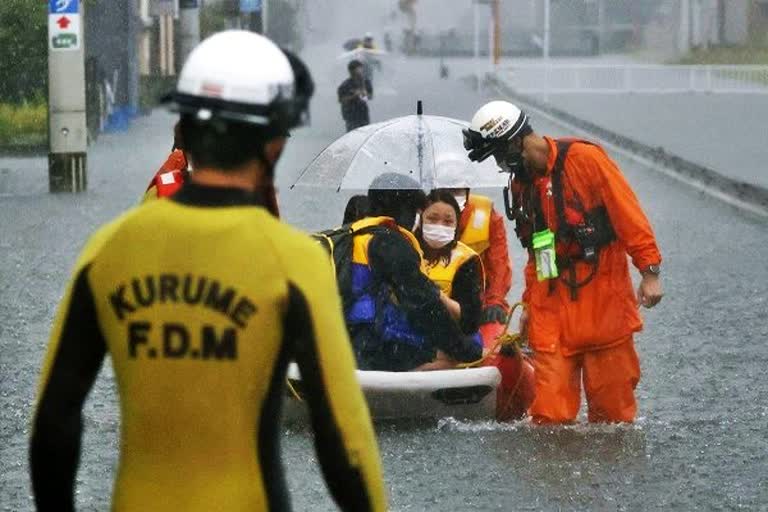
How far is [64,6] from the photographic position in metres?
25.6

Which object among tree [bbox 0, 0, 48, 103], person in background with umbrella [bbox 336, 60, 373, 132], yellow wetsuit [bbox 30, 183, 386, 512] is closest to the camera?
yellow wetsuit [bbox 30, 183, 386, 512]

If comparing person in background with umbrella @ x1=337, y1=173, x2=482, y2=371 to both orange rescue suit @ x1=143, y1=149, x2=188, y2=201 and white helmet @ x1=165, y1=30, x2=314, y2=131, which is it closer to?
orange rescue suit @ x1=143, y1=149, x2=188, y2=201

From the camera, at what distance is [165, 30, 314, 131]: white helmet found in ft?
12.0

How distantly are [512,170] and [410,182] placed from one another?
168cm

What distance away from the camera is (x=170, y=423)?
368 cm

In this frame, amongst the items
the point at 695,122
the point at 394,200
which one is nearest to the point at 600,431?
the point at 394,200

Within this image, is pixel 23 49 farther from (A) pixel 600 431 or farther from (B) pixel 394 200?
(A) pixel 600 431

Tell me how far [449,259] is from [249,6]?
1314 inches

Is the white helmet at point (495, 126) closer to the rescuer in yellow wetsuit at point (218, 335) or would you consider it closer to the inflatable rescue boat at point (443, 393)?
the inflatable rescue boat at point (443, 393)

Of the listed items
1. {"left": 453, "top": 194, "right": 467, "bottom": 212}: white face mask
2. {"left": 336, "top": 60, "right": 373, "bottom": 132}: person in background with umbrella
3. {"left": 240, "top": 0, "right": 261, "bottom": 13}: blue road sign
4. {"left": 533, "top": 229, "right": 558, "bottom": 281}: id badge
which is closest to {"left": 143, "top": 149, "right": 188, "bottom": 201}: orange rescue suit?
{"left": 533, "top": 229, "right": 558, "bottom": 281}: id badge

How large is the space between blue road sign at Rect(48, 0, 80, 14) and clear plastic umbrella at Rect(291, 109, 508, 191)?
1464 centimetres

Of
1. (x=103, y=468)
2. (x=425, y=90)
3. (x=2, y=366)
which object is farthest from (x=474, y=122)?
(x=425, y=90)

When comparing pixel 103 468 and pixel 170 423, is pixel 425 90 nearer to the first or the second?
pixel 103 468

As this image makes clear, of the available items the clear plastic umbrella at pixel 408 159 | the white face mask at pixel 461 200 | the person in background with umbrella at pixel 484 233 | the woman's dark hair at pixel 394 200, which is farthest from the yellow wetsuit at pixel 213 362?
the white face mask at pixel 461 200
